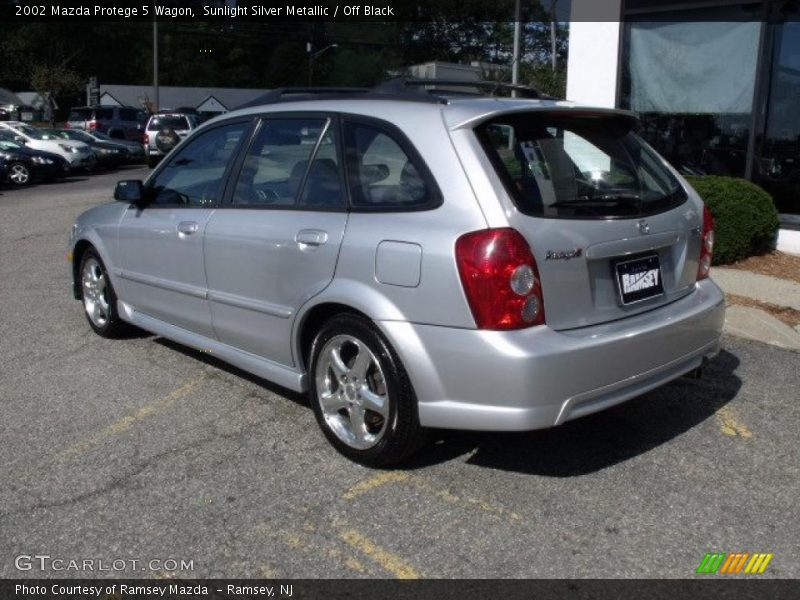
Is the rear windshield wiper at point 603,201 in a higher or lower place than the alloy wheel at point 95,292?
higher

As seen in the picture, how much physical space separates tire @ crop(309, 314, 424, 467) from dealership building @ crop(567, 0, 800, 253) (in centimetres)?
681

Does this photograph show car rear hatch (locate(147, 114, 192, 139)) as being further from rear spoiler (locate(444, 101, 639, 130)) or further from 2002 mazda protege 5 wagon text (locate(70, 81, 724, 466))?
rear spoiler (locate(444, 101, 639, 130))

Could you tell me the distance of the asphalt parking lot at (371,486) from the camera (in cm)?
321

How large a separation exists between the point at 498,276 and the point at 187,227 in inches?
88.6

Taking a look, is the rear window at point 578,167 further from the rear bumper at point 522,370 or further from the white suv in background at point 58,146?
the white suv in background at point 58,146

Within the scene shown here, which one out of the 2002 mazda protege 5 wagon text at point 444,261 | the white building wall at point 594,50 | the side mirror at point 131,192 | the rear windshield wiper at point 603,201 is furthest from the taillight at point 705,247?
the white building wall at point 594,50

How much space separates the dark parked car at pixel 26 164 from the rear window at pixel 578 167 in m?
20.5

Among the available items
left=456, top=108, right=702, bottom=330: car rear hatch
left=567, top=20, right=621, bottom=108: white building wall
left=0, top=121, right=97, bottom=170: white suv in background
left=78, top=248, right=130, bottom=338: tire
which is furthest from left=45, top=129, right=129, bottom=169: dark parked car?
left=456, top=108, right=702, bottom=330: car rear hatch

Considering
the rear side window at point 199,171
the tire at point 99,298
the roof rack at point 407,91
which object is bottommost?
the tire at point 99,298

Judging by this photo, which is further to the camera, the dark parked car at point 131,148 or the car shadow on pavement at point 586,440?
the dark parked car at point 131,148

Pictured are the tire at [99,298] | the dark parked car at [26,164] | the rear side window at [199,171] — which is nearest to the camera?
the rear side window at [199,171]

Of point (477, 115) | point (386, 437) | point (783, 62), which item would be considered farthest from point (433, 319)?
point (783, 62)

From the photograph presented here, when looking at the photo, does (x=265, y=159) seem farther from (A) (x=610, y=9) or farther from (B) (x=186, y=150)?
(A) (x=610, y=9)
